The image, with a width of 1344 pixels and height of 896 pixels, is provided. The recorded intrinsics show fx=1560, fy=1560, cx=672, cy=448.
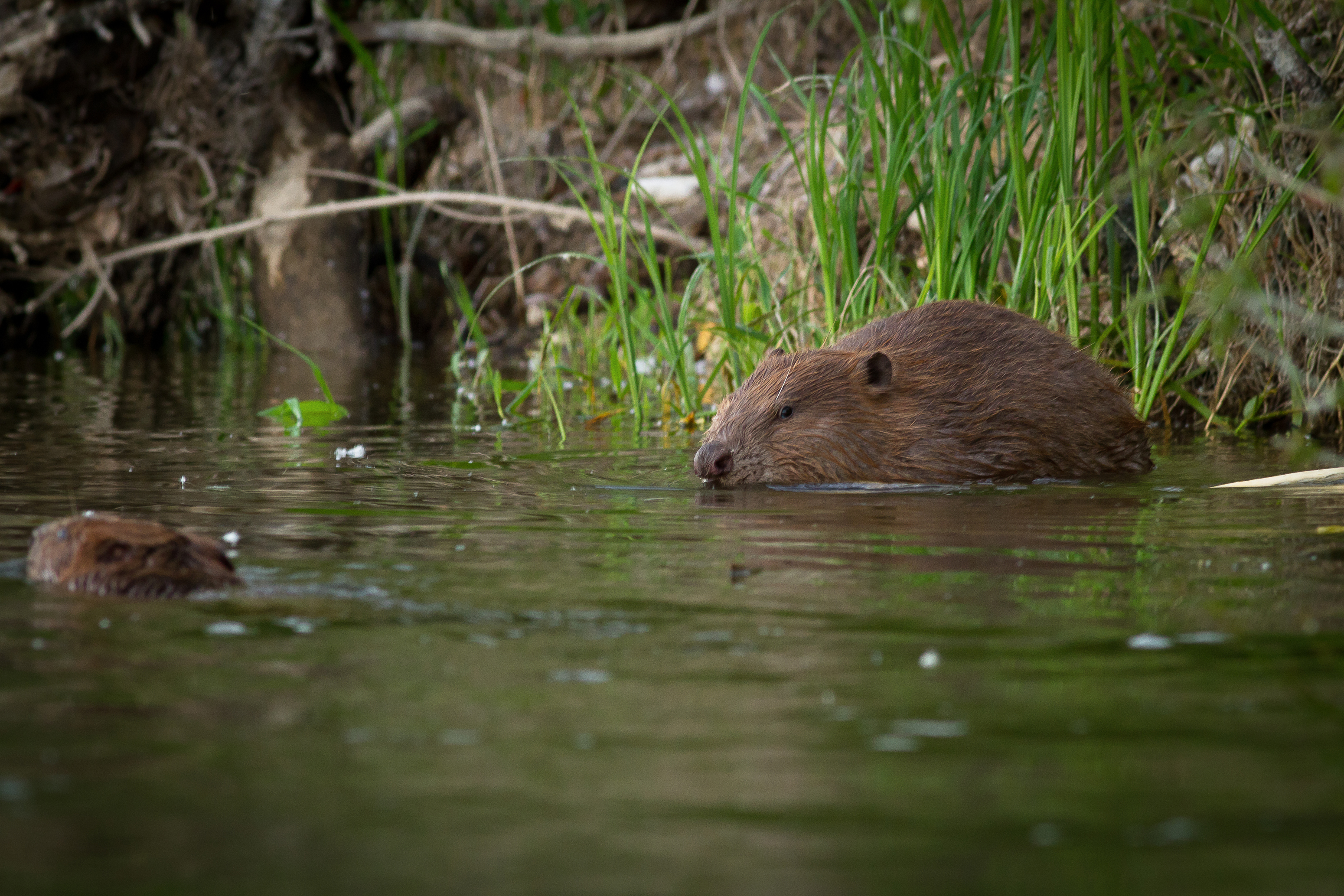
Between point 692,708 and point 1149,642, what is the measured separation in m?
0.82

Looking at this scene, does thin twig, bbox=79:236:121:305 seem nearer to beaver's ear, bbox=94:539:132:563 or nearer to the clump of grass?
the clump of grass

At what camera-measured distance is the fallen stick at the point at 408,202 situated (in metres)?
7.72

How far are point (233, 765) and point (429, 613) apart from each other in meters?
0.84

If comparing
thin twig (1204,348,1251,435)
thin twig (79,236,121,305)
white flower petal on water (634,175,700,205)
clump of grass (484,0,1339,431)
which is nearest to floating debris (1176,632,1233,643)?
clump of grass (484,0,1339,431)

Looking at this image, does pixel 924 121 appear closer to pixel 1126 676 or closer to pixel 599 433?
pixel 599 433

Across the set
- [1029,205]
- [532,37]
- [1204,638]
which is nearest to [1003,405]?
[1029,205]

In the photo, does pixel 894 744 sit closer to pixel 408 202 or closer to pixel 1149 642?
pixel 1149 642

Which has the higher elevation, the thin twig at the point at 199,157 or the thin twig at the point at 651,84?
the thin twig at the point at 651,84

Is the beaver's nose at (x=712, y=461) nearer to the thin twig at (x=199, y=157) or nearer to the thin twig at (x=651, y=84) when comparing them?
the thin twig at (x=651, y=84)

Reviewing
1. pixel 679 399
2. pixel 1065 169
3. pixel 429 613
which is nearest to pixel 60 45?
pixel 679 399

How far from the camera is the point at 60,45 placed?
33.5ft

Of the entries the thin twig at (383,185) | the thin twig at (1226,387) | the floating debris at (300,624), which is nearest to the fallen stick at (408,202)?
the thin twig at (383,185)

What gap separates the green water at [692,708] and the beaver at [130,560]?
6 cm

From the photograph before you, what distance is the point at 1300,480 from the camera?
442 centimetres
